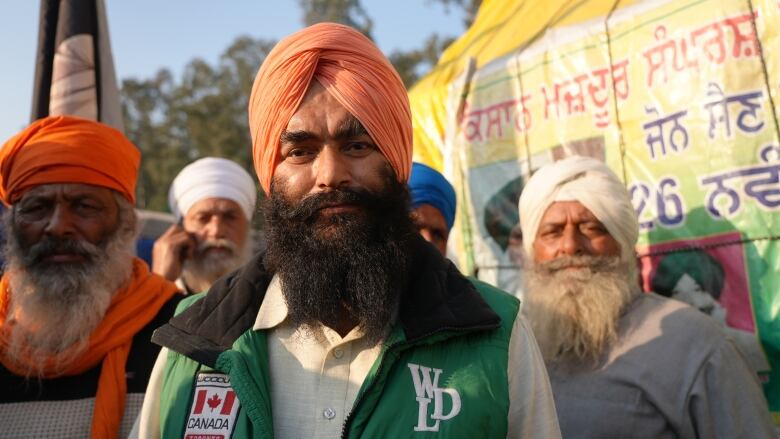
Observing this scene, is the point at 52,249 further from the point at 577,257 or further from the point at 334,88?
Answer: the point at 577,257

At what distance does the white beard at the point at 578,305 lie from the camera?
2.83 meters

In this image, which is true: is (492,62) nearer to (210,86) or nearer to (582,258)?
(582,258)

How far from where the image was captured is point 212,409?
1.65 meters

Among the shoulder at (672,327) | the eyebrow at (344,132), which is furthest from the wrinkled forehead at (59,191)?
the shoulder at (672,327)

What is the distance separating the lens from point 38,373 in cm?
246

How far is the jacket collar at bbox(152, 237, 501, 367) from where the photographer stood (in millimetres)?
1680

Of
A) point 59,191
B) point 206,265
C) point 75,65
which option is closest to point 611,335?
point 59,191

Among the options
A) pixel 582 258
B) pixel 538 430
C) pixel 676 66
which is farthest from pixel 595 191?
pixel 538 430

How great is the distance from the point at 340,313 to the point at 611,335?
1402mm

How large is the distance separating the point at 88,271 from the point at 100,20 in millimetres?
1849

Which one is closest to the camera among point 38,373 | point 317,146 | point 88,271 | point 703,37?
point 317,146

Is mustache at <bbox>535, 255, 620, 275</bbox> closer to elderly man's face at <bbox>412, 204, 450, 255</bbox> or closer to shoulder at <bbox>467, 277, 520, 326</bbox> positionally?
elderly man's face at <bbox>412, 204, 450, 255</bbox>

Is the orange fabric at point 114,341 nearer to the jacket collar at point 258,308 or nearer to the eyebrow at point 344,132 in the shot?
the jacket collar at point 258,308

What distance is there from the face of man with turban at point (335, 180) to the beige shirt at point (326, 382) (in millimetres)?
51
